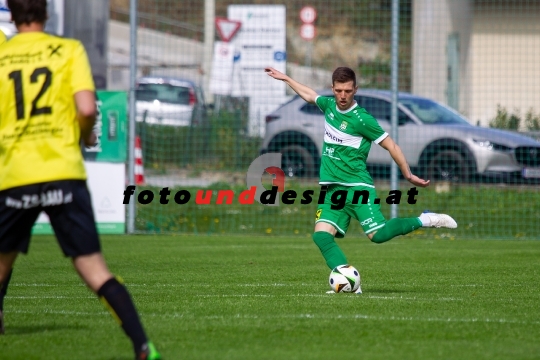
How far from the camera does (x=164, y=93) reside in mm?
22281

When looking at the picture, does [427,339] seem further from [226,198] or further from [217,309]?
[226,198]

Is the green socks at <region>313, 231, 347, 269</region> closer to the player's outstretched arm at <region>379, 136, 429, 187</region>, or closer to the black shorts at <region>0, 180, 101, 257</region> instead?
the player's outstretched arm at <region>379, 136, 429, 187</region>

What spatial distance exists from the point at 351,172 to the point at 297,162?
7851 millimetres

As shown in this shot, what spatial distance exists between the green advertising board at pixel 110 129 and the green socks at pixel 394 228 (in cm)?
743

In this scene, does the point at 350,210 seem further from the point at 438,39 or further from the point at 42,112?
the point at 438,39

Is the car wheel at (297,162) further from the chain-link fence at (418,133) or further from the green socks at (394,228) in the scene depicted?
the green socks at (394,228)

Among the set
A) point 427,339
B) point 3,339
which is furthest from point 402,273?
point 3,339

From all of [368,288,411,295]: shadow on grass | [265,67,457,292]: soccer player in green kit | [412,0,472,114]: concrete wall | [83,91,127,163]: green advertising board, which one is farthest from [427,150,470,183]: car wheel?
[368,288,411,295]: shadow on grass

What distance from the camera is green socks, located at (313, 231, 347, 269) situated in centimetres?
845

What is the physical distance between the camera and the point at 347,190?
8.70 metres

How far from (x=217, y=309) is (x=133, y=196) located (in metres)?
8.50

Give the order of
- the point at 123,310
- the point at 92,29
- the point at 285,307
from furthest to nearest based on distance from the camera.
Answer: the point at 92,29 → the point at 285,307 → the point at 123,310

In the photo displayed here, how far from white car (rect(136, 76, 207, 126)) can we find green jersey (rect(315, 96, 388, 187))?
7.89 meters

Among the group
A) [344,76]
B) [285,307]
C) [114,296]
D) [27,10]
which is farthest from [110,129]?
[114,296]
